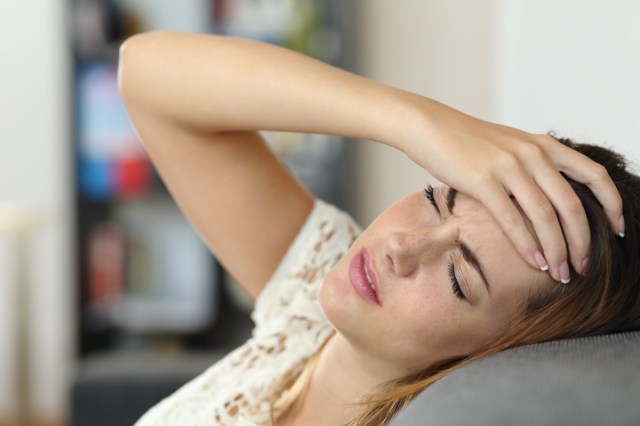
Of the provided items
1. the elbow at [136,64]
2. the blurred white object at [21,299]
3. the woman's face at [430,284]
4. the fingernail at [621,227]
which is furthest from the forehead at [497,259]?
the blurred white object at [21,299]

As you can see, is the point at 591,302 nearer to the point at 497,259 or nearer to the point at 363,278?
the point at 497,259

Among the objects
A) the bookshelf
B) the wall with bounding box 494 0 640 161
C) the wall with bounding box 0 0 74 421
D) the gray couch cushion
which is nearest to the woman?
the gray couch cushion

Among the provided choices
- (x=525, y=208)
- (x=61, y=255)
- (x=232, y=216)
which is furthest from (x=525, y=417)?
(x=61, y=255)

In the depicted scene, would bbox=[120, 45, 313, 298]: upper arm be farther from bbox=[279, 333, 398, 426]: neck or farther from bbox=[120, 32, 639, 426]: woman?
bbox=[279, 333, 398, 426]: neck

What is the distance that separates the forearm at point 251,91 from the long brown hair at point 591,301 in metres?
0.28

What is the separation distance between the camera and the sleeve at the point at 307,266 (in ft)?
5.78

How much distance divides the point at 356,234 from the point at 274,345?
0.25 m

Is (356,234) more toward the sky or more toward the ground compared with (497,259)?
more toward the ground

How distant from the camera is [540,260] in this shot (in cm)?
125

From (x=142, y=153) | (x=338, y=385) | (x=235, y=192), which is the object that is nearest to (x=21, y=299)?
(x=142, y=153)

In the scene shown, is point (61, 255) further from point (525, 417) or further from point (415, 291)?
point (525, 417)

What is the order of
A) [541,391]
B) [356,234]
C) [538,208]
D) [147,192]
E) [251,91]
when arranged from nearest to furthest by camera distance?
[541,391] → [538,208] → [251,91] → [356,234] → [147,192]

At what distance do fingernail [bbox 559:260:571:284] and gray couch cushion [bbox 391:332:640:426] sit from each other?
8.0 inches

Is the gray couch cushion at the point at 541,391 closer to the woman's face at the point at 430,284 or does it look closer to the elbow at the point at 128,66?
the woman's face at the point at 430,284
